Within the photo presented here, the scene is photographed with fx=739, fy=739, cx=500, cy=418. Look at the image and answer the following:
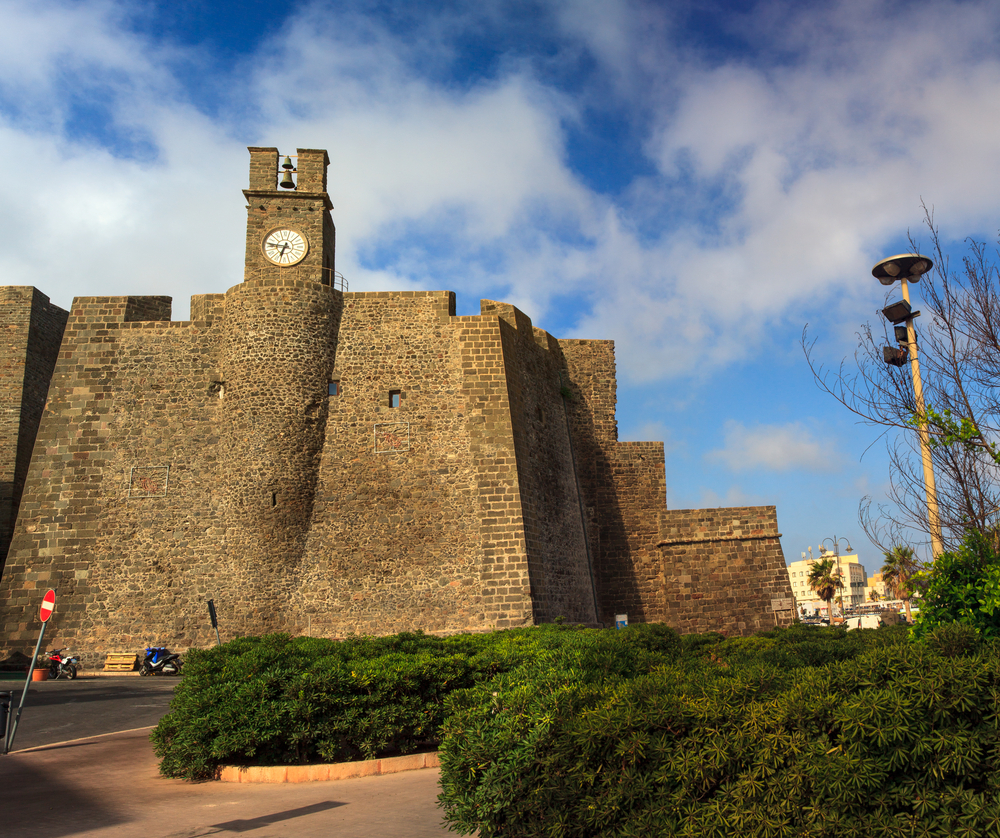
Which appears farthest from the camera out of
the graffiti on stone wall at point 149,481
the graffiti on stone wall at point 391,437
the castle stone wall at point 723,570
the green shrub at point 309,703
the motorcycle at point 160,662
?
the castle stone wall at point 723,570

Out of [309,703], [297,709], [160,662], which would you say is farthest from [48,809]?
[160,662]

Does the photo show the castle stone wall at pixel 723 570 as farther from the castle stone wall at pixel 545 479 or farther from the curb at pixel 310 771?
the curb at pixel 310 771

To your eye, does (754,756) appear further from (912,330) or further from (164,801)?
(912,330)

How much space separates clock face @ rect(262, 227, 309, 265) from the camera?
19.9 metres

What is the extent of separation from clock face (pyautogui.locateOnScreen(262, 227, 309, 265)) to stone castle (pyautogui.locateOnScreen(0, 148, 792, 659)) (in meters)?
0.05

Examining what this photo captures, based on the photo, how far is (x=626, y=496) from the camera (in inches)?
973

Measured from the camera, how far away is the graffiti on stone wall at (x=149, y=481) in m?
19.0

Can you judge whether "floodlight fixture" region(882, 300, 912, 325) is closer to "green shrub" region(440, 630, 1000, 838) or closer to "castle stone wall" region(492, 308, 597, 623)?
"green shrub" region(440, 630, 1000, 838)

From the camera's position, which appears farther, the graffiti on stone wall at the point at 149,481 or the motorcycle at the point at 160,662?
the graffiti on stone wall at the point at 149,481

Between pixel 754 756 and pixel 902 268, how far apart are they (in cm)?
720

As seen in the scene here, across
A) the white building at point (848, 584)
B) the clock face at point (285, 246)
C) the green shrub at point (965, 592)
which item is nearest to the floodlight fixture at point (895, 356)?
the green shrub at point (965, 592)

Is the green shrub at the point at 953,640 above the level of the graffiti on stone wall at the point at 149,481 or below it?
below

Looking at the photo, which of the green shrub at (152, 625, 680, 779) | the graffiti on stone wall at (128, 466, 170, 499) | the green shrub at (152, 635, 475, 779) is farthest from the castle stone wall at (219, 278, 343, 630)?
the green shrub at (152, 635, 475, 779)

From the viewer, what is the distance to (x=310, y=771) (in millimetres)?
7238
